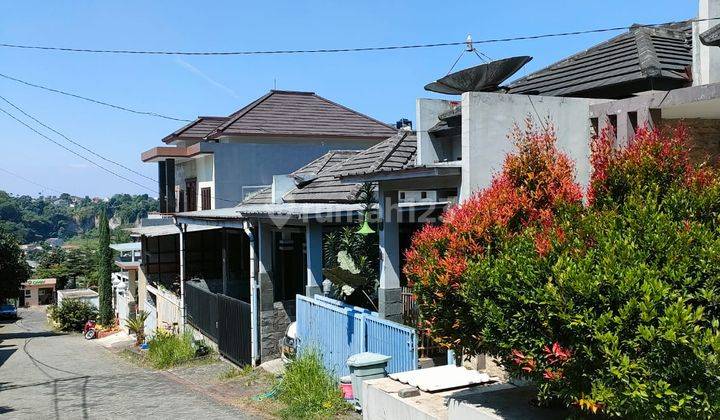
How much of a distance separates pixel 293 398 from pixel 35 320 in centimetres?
4708

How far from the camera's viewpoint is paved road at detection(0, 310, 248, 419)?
1252 centimetres

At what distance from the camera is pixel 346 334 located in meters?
11.9

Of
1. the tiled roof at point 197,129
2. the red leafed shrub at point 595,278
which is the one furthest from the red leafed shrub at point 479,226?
the tiled roof at point 197,129

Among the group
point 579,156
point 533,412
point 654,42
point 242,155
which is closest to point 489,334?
point 533,412

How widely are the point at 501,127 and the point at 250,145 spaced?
57.1 ft

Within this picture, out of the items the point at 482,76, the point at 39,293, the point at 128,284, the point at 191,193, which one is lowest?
the point at 39,293

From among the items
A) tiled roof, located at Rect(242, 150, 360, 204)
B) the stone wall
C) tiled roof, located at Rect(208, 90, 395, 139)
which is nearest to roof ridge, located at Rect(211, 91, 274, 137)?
tiled roof, located at Rect(208, 90, 395, 139)

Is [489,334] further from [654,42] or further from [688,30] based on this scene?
[688,30]

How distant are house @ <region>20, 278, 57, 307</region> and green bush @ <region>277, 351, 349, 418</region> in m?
62.4

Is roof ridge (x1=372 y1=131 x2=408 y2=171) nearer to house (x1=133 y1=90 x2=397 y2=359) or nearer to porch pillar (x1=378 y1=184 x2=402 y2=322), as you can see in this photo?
porch pillar (x1=378 y1=184 x2=402 y2=322)

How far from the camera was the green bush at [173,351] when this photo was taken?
18.1 m

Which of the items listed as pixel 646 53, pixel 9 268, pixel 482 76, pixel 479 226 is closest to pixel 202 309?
pixel 482 76

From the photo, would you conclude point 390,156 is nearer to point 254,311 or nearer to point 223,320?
point 254,311

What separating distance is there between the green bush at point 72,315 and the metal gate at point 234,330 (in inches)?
1036
